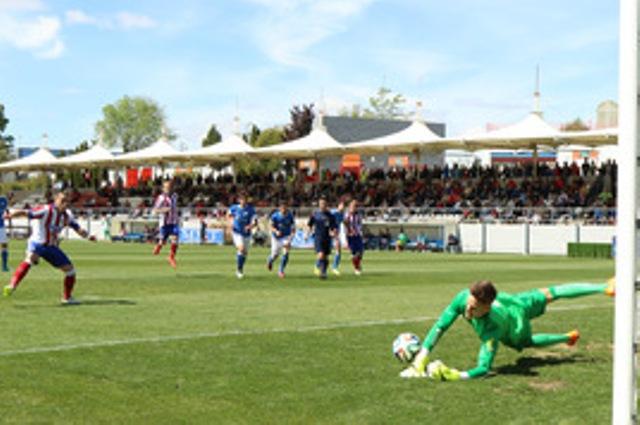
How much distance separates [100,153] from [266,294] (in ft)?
193

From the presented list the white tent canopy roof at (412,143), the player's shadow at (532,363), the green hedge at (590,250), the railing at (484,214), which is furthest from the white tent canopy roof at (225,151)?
the player's shadow at (532,363)

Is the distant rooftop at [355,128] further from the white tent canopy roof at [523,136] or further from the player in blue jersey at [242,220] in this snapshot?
the player in blue jersey at [242,220]

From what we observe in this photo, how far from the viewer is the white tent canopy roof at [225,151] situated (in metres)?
62.3

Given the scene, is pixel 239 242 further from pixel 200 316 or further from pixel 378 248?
pixel 378 248

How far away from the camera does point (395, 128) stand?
325 feet

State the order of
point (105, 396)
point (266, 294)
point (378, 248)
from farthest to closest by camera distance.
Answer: point (378, 248) < point (266, 294) < point (105, 396)

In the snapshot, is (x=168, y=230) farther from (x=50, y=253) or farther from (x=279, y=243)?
(x=50, y=253)

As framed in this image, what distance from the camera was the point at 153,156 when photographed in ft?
222

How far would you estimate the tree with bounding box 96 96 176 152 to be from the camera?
5591 inches

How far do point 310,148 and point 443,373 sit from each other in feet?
161

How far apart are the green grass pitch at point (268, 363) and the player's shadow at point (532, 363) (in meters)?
0.02

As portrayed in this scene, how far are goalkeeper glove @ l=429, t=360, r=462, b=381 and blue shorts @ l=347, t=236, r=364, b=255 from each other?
17.5 metres

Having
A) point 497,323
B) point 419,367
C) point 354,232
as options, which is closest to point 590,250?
point 354,232

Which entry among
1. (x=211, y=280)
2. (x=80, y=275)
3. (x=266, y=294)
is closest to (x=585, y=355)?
(x=266, y=294)
